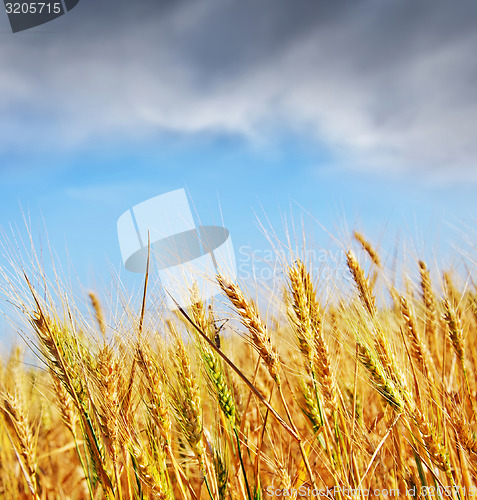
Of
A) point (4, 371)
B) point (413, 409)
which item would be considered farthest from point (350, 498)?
point (4, 371)

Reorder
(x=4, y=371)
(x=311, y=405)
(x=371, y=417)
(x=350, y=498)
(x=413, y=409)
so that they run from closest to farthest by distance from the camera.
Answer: (x=350, y=498), (x=413, y=409), (x=311, y=405), (x=4, y=371), (x=371, y=417)

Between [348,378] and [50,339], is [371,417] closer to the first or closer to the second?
[348,378]

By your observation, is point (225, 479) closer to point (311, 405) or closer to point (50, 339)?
point (311, 405)

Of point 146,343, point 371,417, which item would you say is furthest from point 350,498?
point 371,417

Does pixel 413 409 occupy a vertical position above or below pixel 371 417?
above

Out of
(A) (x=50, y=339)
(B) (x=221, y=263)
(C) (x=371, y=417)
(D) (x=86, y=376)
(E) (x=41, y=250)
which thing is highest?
(E) (x=41, y=250)

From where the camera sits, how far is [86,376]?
1505 millimetres

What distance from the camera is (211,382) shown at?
5.78ft

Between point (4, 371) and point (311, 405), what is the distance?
6.29 feet

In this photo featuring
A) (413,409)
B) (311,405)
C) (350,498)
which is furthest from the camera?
(311,405)

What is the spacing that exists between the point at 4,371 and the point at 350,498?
2.17m

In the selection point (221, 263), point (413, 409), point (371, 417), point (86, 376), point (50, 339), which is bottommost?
point (371, 417)

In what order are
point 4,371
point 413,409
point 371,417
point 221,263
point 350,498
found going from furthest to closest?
point 371,417
point 4,371
point 221,263
point 413,409
point 350,498

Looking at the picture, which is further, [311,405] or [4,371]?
[4,371]
